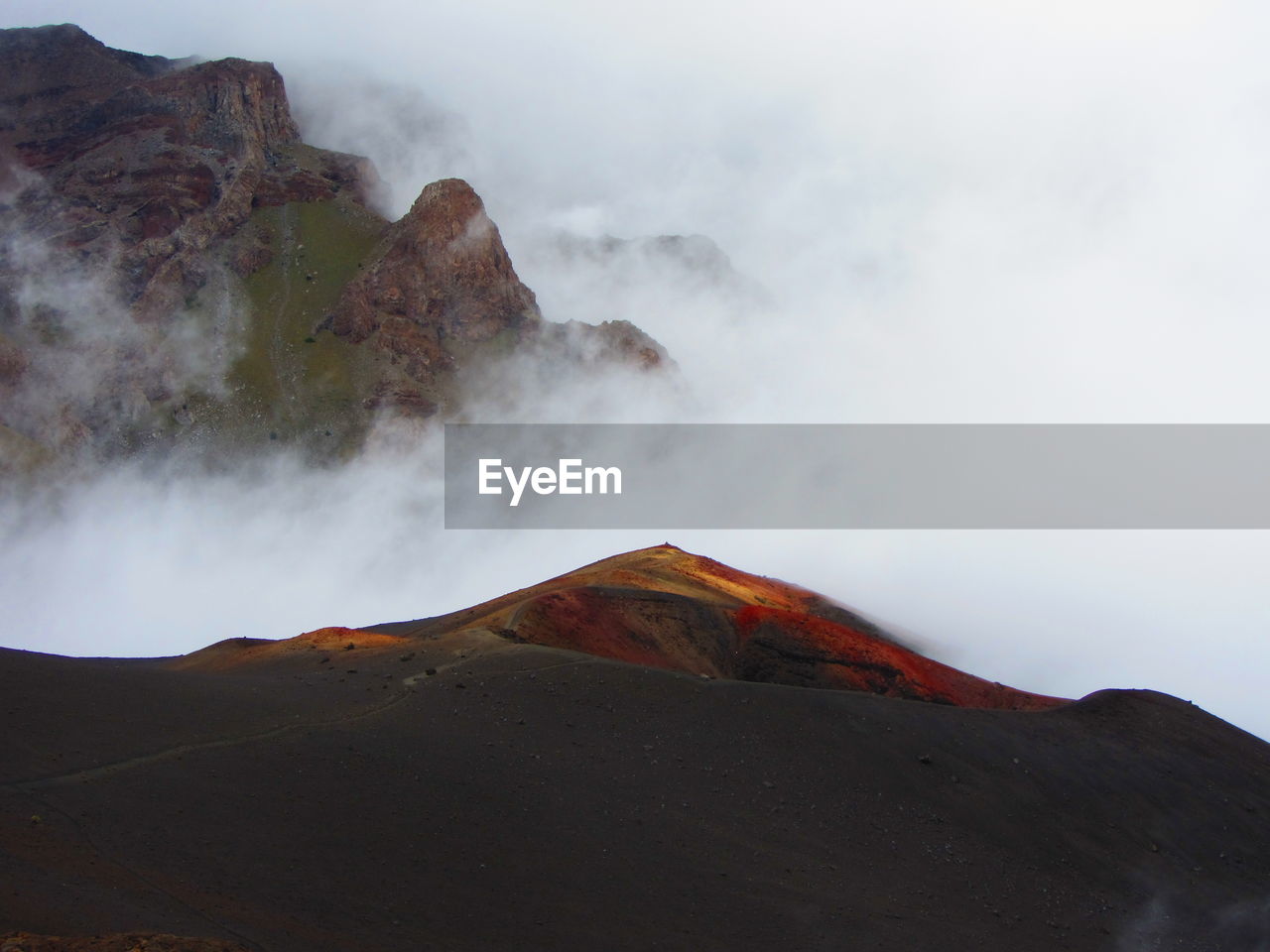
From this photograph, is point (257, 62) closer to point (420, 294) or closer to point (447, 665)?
point (420, 294)

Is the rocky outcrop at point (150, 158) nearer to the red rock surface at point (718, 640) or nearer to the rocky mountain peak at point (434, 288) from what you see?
the rocky mountain peak at point (434, 288)

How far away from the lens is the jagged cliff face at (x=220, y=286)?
333ft

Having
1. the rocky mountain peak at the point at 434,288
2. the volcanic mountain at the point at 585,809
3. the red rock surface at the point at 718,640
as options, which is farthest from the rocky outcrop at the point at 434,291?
the volcanic mountain at the point at 585,809

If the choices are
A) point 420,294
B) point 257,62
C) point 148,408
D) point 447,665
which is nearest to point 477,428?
point 420,294

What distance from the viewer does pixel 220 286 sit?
107688mm

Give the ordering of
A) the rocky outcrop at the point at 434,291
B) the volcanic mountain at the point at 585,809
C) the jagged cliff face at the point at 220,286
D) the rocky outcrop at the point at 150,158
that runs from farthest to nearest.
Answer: the rocky outcrop at the point at 150,158 < the rocky outcrop at the point at 434,291 < the jagged cliff face at the point at 220,286 < the volcanic mountain at the point at 585,809

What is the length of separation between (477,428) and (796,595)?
56127mm

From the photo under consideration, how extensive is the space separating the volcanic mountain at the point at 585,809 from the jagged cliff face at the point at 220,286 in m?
73.3

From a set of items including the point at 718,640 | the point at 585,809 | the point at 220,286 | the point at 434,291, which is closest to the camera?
the point at 585,809

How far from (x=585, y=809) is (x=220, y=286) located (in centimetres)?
9447

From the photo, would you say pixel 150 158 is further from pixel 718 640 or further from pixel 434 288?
pixel 718 640

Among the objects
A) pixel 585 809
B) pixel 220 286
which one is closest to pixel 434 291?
pixel 220 286

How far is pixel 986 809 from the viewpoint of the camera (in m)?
25.7

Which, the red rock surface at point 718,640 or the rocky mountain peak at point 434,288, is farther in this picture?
the rocky mountain peak at point 434,288
